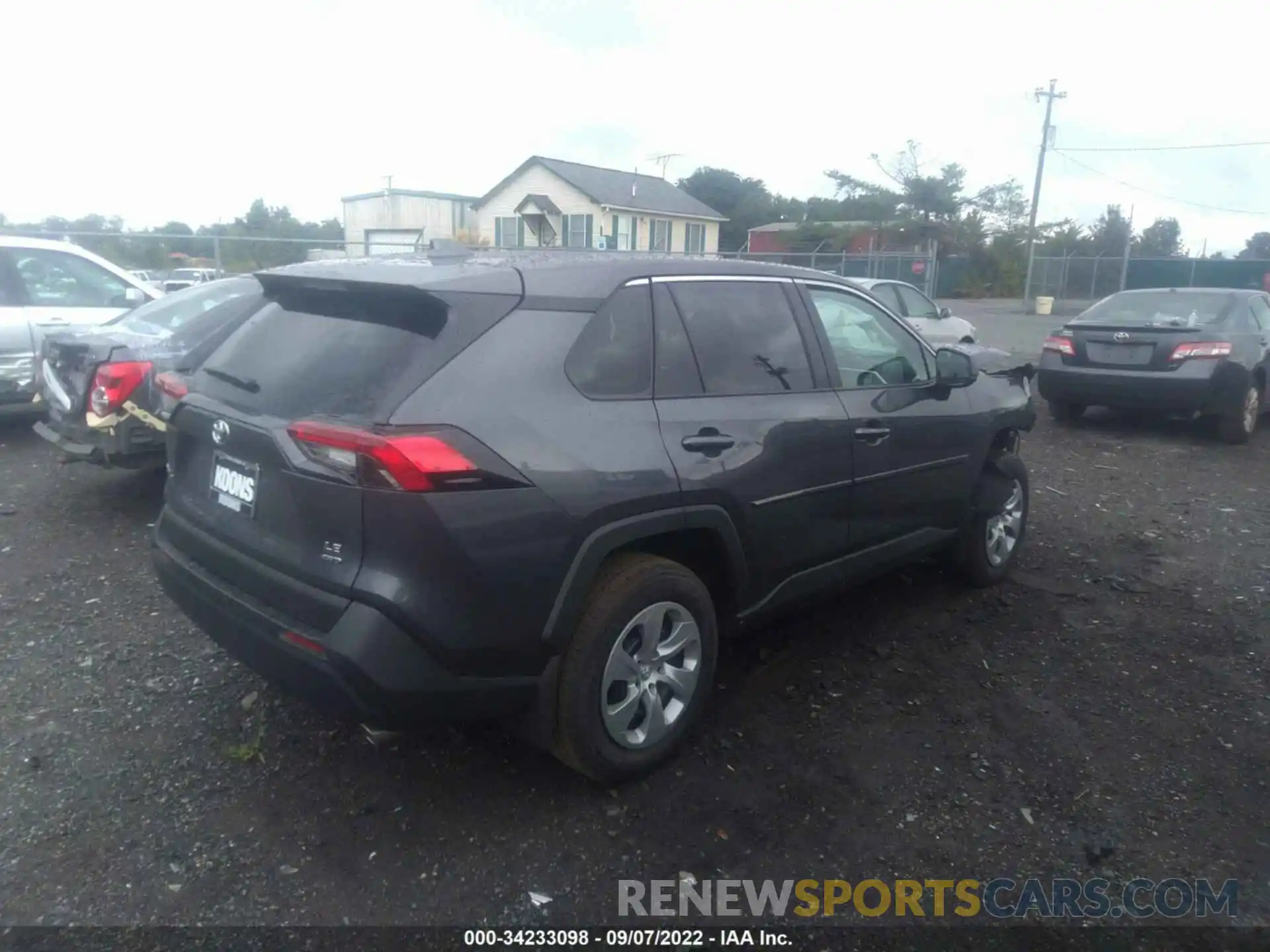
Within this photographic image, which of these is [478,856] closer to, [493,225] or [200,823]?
[200,823]

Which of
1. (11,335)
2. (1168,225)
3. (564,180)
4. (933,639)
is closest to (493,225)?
(564,180)

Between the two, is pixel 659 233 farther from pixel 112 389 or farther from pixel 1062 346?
pixel 112 389

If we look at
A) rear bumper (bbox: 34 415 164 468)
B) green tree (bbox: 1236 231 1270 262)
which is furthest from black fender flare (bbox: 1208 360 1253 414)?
green tree (bbox: 1236 231 1270 262)

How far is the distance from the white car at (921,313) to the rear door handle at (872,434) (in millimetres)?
8794

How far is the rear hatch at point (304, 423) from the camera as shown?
2.76 m

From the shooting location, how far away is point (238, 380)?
3.26 metres

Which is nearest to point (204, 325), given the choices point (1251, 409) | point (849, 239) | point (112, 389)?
point (112, 389)

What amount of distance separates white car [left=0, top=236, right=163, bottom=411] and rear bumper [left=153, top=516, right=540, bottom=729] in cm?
636

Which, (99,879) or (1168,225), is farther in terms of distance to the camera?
(1168,225)

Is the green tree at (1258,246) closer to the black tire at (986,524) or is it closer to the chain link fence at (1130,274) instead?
the chain link fence at (1130,274)

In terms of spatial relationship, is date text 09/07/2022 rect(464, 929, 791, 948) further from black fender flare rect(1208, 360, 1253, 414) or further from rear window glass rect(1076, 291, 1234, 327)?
rear window glass rect(1076, 291, 1234, 327)

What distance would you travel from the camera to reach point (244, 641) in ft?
9.93

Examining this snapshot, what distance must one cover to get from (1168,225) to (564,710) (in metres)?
64.0

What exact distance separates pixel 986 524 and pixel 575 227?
3071cm
